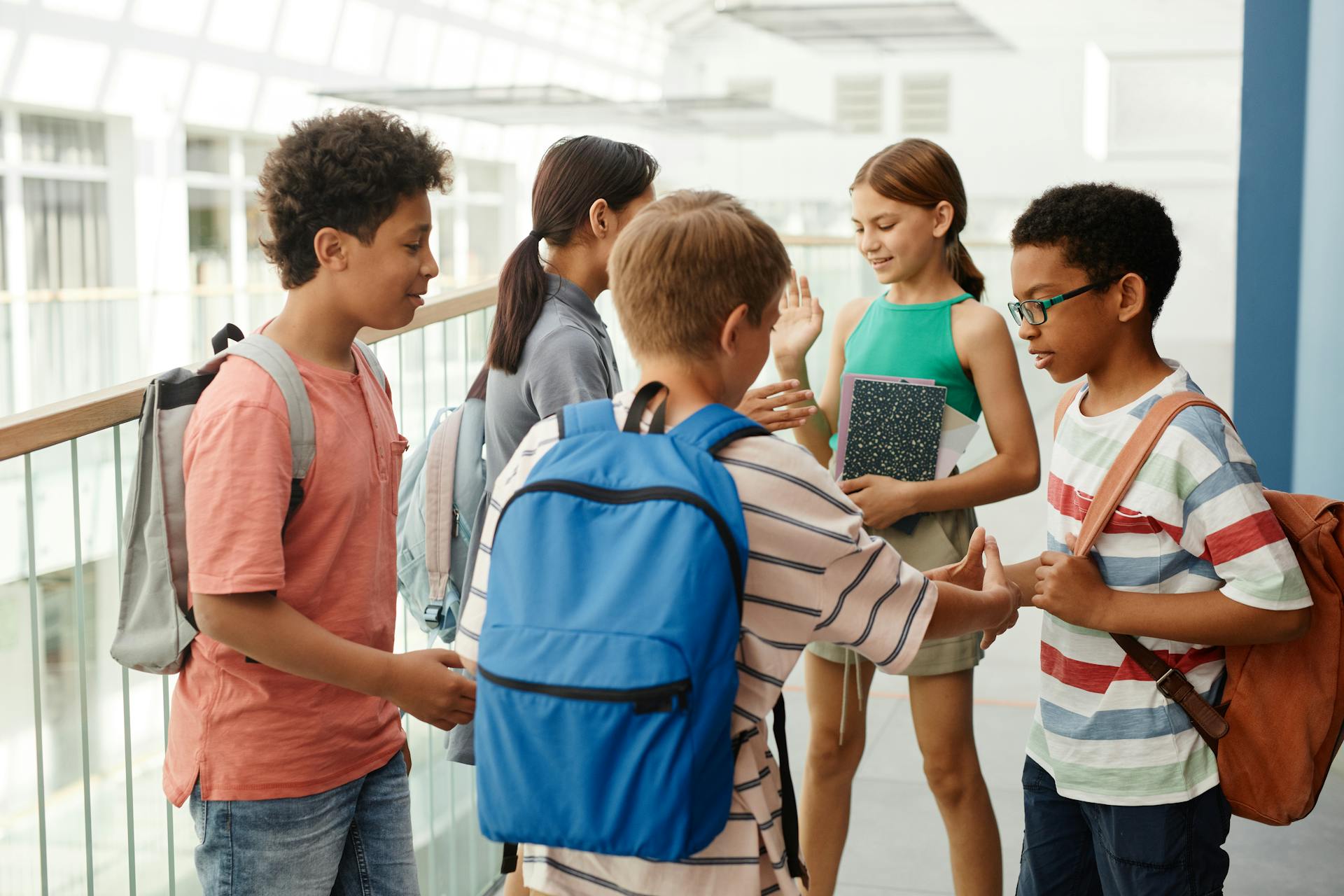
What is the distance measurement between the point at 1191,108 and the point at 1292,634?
770 inches

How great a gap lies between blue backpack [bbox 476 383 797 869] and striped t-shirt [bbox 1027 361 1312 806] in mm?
692

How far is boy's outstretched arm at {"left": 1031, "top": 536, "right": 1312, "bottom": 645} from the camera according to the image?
153 cm

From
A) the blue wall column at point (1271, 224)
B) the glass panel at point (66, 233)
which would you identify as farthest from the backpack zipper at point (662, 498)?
the glass panel at point (66, 233)

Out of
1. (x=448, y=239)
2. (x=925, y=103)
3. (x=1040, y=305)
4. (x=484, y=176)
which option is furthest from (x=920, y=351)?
(x=925, y=103)

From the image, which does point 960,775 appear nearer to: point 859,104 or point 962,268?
point 962,268

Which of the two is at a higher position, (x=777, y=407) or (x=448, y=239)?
(x=448, y=239)

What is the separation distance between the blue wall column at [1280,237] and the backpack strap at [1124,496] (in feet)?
8.45

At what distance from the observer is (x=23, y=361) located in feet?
30.6

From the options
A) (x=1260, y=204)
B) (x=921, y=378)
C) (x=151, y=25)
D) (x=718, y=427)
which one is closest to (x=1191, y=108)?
(x=151, y=25)

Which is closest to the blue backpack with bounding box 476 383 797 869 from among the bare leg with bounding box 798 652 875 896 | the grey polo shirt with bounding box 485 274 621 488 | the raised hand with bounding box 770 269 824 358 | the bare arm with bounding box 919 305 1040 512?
the grey polo shirt with bounding box 485 274 621 488

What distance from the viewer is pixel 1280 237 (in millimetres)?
4242

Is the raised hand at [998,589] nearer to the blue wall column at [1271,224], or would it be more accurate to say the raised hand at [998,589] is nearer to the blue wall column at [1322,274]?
the blue wall column at [1322,274]

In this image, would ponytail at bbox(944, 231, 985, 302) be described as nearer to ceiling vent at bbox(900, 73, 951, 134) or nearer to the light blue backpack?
the light blue backpack

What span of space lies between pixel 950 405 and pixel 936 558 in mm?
297
